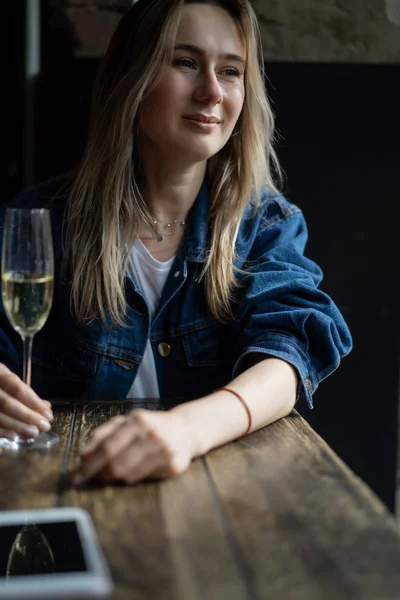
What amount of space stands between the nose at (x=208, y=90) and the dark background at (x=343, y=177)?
518 millimetres

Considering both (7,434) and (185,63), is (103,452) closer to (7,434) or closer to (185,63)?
(7,434)

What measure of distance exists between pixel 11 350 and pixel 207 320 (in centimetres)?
44

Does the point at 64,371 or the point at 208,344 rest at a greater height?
the point at 208,344

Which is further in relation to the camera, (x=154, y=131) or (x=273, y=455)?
(x=154, y=131)

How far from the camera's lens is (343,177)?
2.31 meters

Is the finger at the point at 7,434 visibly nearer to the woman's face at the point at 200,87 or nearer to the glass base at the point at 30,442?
the glass base at the point at 30,442

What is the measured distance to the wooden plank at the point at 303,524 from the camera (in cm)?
76

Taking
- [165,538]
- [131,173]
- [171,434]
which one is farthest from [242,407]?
[131,173]

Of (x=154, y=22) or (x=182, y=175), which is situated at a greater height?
(x=154, y=22)

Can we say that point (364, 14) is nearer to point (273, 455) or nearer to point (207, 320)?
point (207, 320)

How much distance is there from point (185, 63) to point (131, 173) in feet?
0.95

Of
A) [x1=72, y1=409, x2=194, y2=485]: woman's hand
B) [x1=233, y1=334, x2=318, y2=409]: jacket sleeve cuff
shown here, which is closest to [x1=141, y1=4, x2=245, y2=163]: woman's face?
[x1=233, y1=334, x2=318, y2=409]: jacket sleeve cuff

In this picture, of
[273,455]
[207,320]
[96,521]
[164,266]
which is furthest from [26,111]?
[96,521]

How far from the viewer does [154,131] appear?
185 centimetres
